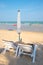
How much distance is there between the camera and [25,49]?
5.64m

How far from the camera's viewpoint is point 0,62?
16.6ft

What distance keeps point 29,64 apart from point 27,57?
2.07ft

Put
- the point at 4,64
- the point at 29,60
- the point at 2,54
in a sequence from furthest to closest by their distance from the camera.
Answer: the point at 2,54, the point at 29,60, the point at 4,64

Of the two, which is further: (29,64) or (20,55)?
(20,55)

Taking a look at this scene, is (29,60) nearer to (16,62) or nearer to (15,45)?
(16,62)

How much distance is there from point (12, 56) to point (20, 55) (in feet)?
0.97

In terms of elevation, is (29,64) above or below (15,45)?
below

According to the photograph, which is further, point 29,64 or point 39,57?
point 39,57

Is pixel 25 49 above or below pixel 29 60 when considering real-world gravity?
above

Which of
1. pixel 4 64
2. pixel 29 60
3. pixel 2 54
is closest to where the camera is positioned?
pixel 4 64

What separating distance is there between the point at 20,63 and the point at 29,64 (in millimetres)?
287

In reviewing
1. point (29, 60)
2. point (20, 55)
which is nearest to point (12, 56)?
point (20, 55)

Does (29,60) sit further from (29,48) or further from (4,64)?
(4,64)

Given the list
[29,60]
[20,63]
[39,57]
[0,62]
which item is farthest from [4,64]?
[39,57]
